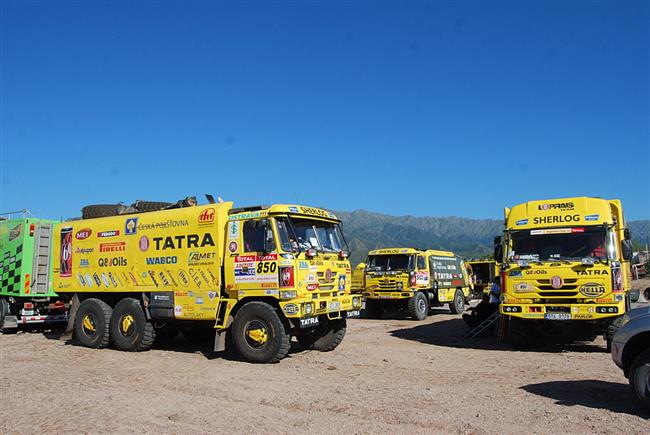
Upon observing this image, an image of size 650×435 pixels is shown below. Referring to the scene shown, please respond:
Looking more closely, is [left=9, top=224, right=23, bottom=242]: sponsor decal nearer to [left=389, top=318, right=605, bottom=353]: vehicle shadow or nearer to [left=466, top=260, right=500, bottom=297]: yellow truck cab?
[left=389, top=318, right=605, bottom=353]: vehicle shadow

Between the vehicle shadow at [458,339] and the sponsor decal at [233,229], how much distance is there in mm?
5285

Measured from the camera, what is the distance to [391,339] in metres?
13.4

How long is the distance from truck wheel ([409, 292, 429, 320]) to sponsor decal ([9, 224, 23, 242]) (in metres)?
11.8

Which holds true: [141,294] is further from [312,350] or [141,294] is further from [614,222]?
[614,222]

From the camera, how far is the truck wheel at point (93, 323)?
12.2 metres

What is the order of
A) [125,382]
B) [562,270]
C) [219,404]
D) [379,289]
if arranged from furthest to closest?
[379,289] < [562,270] < [125,382] < [219,404]

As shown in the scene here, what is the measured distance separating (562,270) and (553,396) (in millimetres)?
4184

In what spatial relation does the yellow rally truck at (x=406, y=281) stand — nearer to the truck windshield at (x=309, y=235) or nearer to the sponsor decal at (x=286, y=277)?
the truck windshield at (x=309, y=235)

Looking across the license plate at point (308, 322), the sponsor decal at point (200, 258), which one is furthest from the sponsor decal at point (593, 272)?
the sponsor decal at point (200, 258)

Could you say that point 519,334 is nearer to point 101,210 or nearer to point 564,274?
point 564,274

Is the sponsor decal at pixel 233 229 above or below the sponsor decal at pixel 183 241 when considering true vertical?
above

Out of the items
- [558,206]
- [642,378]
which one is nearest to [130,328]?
[558,206]

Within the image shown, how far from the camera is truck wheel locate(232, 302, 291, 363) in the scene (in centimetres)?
969

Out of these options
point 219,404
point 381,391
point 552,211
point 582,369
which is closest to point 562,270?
point 552,211
